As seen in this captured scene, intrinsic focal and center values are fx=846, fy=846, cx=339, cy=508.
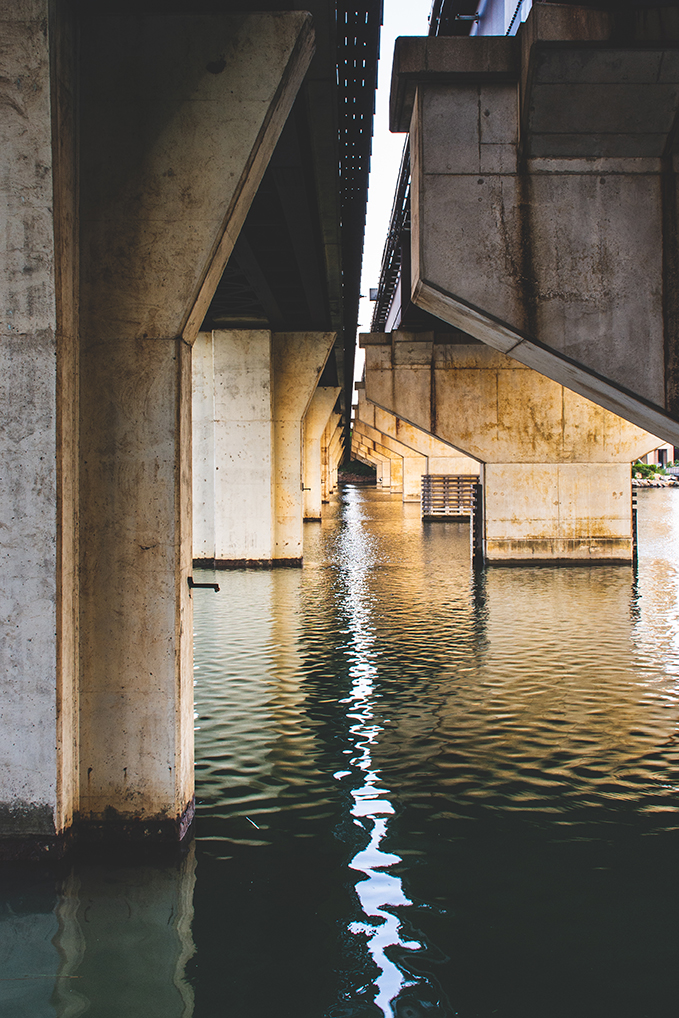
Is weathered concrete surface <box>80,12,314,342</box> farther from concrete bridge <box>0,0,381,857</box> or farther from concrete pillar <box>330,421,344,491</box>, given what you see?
concrete pillar <box>330,421,344,491</box>

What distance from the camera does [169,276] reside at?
4418mm

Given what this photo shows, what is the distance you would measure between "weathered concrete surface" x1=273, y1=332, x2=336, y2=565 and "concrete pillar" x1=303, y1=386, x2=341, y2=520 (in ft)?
50.2

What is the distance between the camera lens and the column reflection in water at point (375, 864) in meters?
3.17

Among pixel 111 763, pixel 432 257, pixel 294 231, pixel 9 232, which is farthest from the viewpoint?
pixel 294 231

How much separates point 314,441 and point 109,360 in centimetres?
3095

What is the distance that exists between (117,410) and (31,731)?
1.67 m

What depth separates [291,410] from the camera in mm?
19031

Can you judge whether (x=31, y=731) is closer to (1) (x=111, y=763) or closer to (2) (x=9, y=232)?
(1) (x=111, y=763)

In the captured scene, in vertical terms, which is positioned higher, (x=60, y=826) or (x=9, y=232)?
(x=9, y=232)

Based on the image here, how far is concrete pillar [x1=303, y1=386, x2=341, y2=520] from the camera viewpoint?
34625 mm

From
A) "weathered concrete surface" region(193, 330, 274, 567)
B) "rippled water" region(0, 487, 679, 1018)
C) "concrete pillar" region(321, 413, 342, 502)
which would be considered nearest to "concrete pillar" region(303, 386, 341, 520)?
"concrete pillar" region(321, 413, 342, 502)

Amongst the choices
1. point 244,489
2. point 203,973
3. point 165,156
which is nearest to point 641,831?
point 203,973

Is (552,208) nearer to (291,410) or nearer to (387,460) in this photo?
(291,410)

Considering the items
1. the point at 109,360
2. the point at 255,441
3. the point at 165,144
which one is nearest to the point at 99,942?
the point at 109,360
